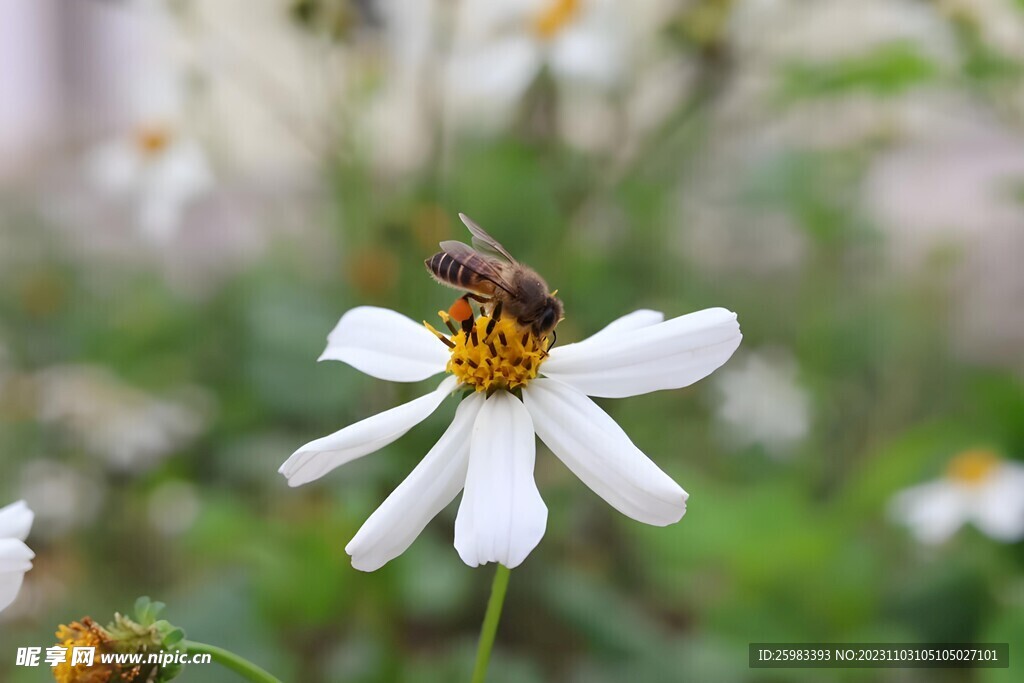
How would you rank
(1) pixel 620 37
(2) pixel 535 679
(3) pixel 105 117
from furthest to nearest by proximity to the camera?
1. (3) pixel 105 117
2. (1) pixel 620 37
3. (2) pixel 535 679

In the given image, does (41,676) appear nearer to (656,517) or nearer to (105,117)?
(656,517)

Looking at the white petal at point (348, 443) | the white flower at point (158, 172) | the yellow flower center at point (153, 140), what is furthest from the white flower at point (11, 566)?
the yellow flower center at point (153, 140)

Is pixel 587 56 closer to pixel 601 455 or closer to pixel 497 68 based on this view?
pixel 497 68

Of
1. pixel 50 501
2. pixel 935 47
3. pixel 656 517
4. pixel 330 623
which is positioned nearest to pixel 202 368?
pixel 50 501

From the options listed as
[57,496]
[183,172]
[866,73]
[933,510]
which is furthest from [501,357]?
[57,496]

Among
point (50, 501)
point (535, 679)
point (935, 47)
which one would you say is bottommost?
point (535, 679)

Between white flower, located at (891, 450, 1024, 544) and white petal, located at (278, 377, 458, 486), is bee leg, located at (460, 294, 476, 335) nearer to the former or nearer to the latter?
white petal, located at (278, 377, 458, 486)

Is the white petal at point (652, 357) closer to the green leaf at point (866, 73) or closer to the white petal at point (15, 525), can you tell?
the white petal at point (15, 525)

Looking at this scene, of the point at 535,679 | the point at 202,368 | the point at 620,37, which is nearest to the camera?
the point at 535,679
